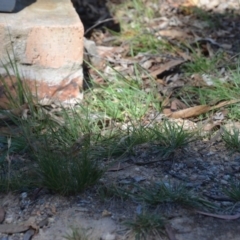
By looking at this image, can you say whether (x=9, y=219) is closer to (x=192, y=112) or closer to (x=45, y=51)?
(x=45, y=51)

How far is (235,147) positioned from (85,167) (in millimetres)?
892

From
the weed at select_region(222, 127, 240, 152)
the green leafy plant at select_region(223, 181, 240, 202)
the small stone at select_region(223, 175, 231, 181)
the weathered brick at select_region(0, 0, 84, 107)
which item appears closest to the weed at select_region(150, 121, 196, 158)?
the weed at select_region(222, 127, 240, 152)

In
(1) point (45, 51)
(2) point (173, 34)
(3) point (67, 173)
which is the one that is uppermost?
(1) point (45, 51)

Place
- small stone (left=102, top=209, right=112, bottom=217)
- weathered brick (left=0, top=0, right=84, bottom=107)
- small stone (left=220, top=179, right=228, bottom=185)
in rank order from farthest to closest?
weathered brick (left=0, top=0, right=84, bottom=107)
small stone (left=220, top=179, right=228, bottom=185)
small stone (left=102, top=209, right=112, bottom=217)

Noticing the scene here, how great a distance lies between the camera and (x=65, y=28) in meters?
4.06

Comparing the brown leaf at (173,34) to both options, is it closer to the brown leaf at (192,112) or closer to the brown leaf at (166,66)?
the brown leaf at (166,66)

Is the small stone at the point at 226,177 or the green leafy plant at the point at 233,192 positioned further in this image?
the small stone at the point at 226,177

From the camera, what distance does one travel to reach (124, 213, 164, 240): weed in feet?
10.0

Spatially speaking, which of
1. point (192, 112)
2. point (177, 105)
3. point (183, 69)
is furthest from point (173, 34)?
point (192, 112)

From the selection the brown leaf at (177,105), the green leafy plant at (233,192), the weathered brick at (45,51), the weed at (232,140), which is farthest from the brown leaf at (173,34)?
the green leafy plant at (233,192)

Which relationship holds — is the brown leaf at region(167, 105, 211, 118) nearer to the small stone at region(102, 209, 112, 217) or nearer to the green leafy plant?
the green leafy plant

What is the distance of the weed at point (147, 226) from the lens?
3.05 metres

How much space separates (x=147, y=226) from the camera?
307 cm

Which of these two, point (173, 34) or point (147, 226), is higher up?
point (147, 226)
